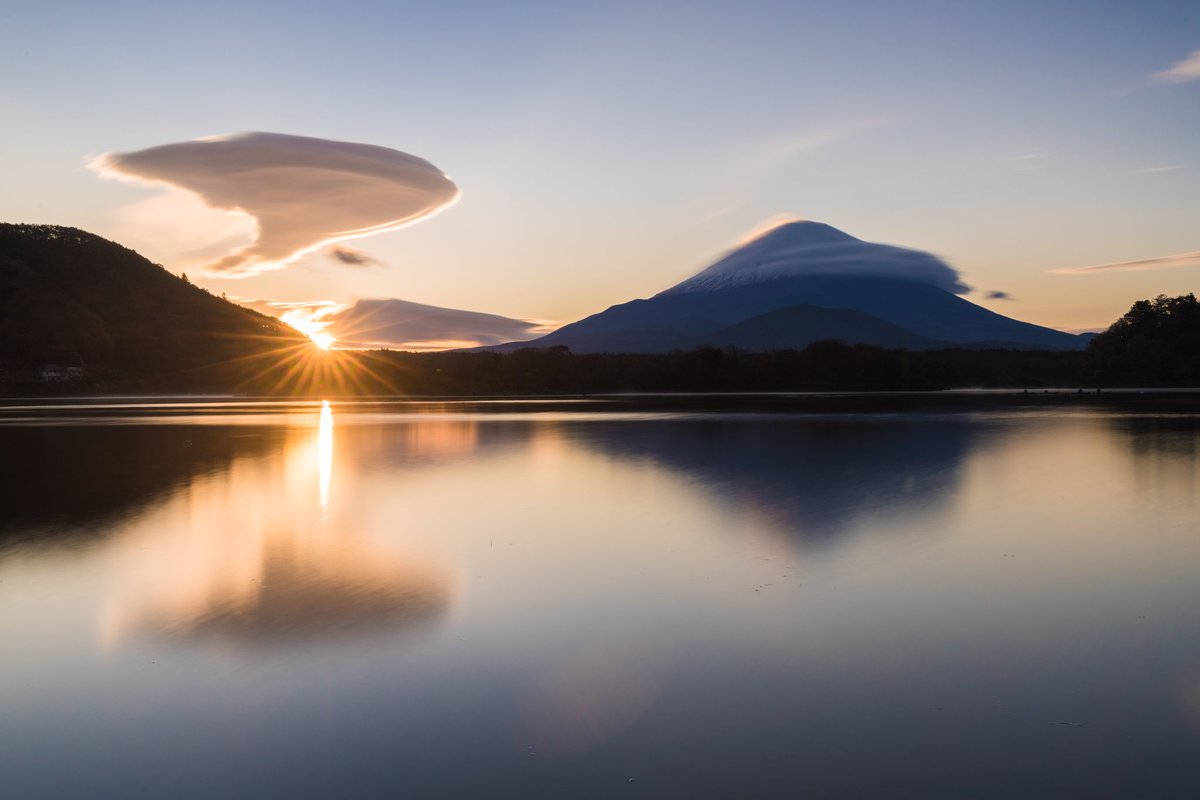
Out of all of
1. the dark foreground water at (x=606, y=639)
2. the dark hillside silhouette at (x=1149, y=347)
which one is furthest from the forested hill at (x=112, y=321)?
the dark hillside silhouette at (x=1149, y=347)

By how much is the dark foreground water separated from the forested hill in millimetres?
101837

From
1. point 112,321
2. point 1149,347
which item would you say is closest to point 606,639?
point 1149,347

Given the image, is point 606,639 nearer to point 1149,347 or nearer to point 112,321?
point 1149,347

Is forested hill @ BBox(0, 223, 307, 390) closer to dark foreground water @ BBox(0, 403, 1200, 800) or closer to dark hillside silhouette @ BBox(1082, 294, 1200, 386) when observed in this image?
dark foreground water @ BBox(0, 403, 1200, 800)

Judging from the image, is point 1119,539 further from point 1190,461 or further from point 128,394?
point 128,394

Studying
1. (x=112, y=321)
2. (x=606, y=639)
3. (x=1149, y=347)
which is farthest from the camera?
(x=112, y=321)

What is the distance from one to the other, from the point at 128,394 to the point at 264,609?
4086 inches

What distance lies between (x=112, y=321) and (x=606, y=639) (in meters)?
148

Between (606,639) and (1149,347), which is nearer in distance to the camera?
(606,639)

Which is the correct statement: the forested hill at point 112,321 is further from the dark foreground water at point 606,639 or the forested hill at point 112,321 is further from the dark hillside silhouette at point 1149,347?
the dark hillside silhouette at point 1149,347

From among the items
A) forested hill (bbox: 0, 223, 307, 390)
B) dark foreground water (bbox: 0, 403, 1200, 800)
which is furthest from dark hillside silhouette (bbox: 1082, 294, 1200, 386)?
forested hill (bbox: 0, 223, 307, 390)

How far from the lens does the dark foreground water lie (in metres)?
5.38

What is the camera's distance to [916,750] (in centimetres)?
552

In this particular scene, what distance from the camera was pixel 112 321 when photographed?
133625 millimetres
